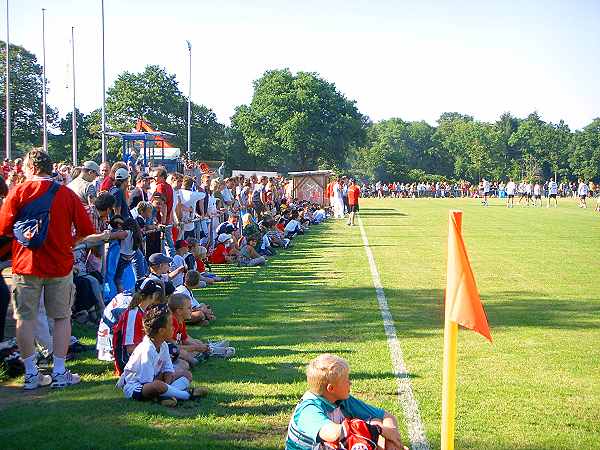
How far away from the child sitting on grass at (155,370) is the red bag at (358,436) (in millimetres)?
2336

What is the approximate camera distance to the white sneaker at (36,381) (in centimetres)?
665

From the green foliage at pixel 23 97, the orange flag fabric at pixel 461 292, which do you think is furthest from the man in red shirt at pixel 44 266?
the green foliage at pixel 23 97

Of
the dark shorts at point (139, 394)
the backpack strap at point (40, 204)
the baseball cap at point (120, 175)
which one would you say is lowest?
the dark shorts at point (139, 394)

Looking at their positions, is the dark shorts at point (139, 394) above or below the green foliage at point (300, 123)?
below

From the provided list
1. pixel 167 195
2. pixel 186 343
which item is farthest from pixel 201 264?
pixel 186 343

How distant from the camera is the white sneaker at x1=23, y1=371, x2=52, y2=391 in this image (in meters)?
6.65

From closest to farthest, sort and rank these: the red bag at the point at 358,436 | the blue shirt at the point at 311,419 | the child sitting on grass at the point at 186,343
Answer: the red bag at the point at 358,436 → the blue shirt at the point at 311,419 → the child sitting on grass at the point at 186,343

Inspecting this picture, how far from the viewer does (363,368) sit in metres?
7.25

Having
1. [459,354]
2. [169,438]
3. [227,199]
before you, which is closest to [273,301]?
[459,354]

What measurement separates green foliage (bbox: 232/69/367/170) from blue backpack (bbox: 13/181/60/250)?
77.7 m

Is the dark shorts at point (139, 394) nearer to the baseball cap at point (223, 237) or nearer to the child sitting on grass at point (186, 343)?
the child sitting on grass at point (186, 343)

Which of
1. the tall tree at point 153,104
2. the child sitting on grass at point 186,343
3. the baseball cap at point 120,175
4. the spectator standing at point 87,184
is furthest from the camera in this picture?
the tall tree at point 153,104

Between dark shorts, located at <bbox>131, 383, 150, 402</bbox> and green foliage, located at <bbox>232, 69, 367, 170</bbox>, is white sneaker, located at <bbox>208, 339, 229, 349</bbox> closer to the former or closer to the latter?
dark shorts, located at <bbox>131, 383, 150, 402</bbox>

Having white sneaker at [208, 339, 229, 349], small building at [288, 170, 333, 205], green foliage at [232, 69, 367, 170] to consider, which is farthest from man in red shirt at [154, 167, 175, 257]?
green foliage at [232, 69, 367, 170]
